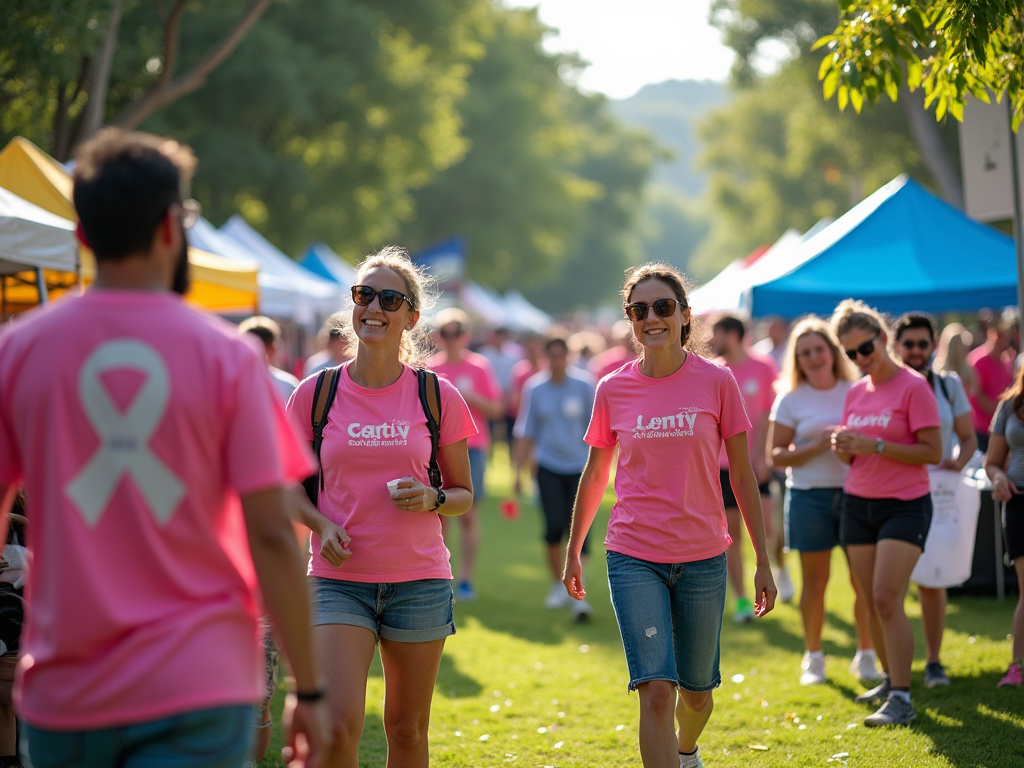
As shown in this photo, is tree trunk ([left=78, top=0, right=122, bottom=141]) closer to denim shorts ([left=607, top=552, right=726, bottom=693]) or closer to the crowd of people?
the crowd of people

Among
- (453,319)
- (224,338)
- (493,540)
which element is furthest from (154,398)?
(493,540)

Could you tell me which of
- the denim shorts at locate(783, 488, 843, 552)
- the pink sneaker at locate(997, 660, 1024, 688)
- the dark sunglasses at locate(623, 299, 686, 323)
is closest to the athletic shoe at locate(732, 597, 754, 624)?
the denim shorts at locate(783, 488, 843, 552)

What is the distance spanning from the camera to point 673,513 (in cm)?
442

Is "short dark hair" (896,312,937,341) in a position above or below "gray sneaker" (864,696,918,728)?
above

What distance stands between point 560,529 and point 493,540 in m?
4.83

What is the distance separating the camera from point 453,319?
10391 millimetres

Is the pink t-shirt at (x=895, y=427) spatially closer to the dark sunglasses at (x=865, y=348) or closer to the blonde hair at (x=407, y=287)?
the dark sunglasses at (x=865, y=348)

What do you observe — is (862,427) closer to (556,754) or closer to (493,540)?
(556,754)

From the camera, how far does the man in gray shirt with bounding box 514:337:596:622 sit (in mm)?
9531

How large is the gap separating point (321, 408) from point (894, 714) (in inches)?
144

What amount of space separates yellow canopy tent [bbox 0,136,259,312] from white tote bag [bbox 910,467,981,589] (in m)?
5.20

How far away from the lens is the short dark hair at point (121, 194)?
225 cm

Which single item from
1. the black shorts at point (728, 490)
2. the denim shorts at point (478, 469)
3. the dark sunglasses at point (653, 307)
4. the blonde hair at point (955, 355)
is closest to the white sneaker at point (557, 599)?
the denim shorts at point (478, 469)

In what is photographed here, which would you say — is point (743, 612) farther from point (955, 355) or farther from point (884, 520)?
point (955, 355)
